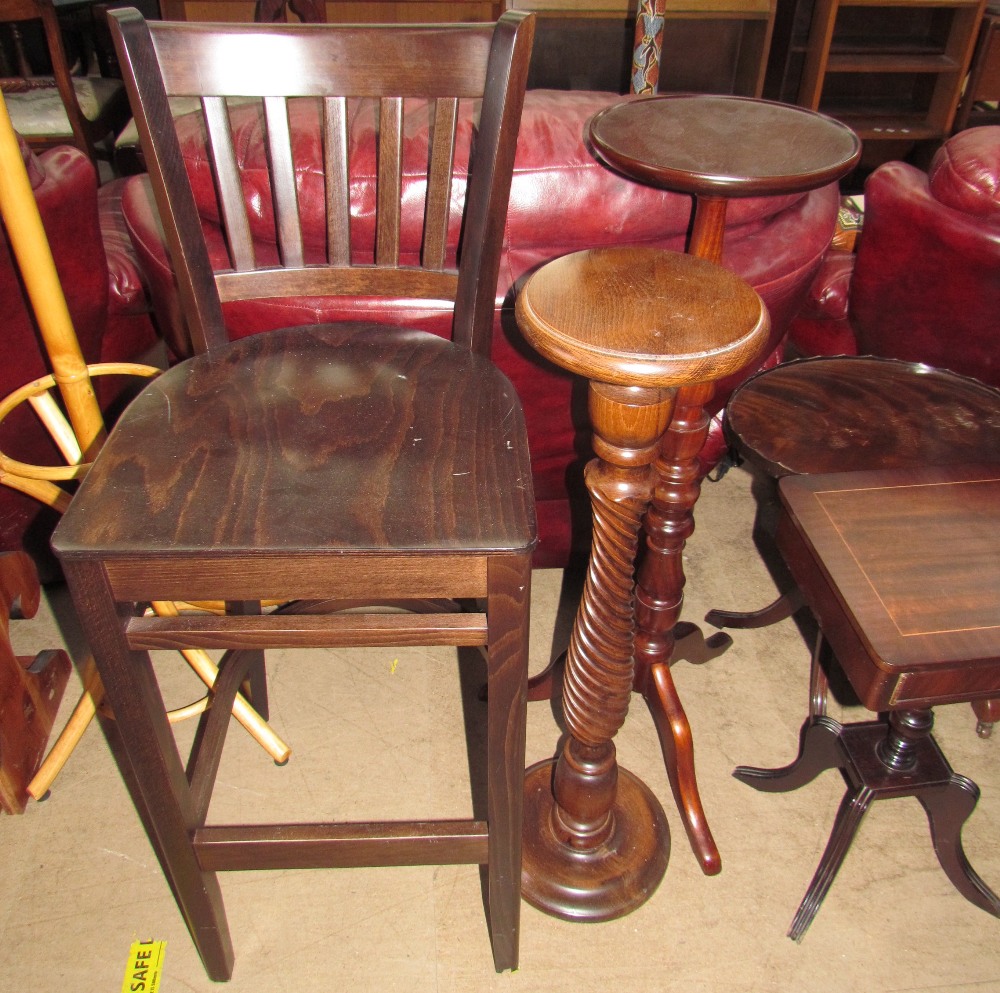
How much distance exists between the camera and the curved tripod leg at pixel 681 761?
1389 millimetres

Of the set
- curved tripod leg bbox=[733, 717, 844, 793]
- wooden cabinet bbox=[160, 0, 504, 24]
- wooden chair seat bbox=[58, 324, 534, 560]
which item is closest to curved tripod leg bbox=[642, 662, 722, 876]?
curved tripod leg bbox=[733, 717, 844, 793]

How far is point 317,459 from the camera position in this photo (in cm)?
95

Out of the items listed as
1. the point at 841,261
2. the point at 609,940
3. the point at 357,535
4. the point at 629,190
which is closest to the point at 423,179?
the point at 629,190

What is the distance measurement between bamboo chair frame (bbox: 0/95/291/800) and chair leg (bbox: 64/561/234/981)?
13.5 inches

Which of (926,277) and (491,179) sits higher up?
(491,179)

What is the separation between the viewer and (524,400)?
1502 millimetres

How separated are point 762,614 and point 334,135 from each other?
116 cm

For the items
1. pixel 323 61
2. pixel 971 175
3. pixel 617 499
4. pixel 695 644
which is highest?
pixel 323 61

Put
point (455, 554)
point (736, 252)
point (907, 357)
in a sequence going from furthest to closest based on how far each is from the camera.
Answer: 1. point (907, 357)
2. point (736, 252)
3. point (455, 554)

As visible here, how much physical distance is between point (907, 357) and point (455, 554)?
1.29 meters

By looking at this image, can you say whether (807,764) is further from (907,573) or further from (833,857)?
(907,573)

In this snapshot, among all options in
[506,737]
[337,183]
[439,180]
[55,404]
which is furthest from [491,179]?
[55,404]

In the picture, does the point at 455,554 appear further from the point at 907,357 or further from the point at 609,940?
the point at 907,357

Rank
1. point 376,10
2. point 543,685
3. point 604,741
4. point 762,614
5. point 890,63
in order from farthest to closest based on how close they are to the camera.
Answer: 1. point 376,10
2. point 890,63
3. point 762,614
4. point 543,685
5. point 604,741
